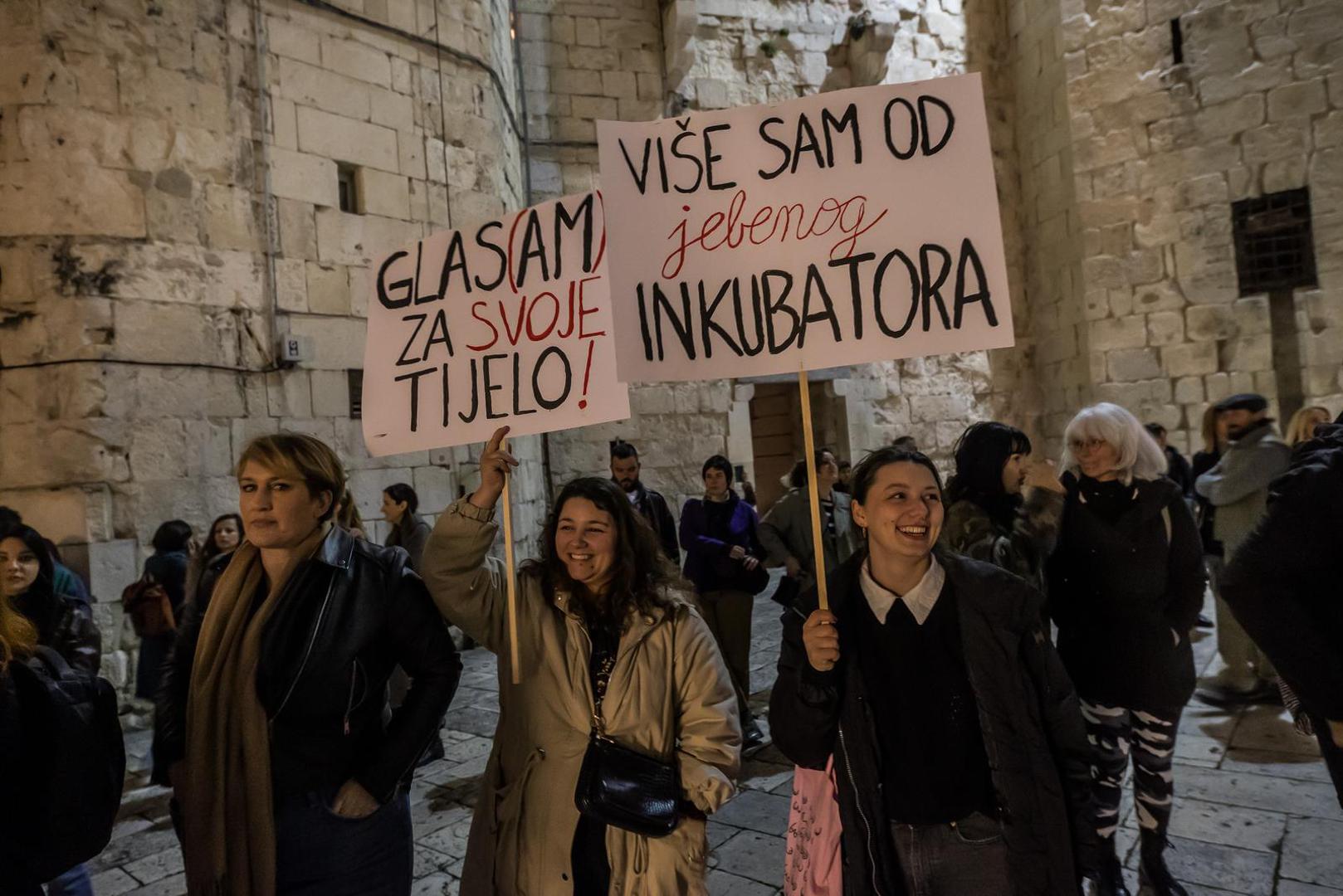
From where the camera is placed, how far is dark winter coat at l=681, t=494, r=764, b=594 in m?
4.43

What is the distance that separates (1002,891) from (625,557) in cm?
111

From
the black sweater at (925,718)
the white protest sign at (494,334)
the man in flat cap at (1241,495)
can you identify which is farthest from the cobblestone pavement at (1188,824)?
the white protest sign at (494,334)

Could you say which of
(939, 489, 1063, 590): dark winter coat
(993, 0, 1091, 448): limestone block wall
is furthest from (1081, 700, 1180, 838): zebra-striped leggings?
(993, 0, 1091, 448): limestone block wall

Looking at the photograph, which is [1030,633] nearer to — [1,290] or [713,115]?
[713,115]

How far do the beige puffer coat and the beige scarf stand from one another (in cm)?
43

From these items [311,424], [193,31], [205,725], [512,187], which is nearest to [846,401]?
[512,187]

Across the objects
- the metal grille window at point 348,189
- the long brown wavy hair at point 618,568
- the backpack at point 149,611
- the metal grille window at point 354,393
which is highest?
the metal grille window at point 348,189

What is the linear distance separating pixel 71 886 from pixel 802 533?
340 centimetres

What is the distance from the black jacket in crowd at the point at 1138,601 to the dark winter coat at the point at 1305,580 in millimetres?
930

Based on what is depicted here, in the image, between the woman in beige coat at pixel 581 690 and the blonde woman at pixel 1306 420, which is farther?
the blonde woman at pixel 1306 420

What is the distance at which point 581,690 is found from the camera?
1.81m

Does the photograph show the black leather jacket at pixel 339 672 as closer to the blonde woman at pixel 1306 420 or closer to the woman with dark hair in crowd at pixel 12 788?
the woman with dark hair in crowd at pixel 12 788

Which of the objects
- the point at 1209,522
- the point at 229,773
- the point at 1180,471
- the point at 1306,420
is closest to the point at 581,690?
the point at 229,773

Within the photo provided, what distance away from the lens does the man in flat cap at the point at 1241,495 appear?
13.8 feet
